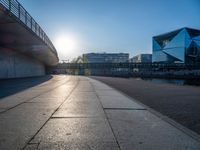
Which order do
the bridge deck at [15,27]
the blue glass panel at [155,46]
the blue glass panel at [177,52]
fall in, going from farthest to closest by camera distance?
the blue glass panel at [155,46] < the blue glass panel at [177,52] < the bridge deck at [15,27]

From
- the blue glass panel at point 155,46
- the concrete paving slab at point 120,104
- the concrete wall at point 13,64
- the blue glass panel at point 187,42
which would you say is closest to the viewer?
the concrete paving slab at point 120,104

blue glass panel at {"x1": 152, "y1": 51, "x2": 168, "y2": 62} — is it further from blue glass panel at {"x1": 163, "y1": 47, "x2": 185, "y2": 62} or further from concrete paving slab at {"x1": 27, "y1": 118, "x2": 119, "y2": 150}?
Result: concrete paving slab at {"x1": 27, "y1": 118, "x2": 119, "y2": 150}

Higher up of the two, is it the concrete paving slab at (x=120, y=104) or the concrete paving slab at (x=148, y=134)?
the concrete paving slab at (x=148, y=134)

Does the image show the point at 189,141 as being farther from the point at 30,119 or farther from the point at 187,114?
the point at 30,119

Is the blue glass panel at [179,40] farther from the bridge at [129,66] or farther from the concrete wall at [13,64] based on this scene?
the concrete wall at [13,64]

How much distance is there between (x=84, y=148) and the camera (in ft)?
15.4

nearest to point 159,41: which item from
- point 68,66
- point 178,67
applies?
point 178,67

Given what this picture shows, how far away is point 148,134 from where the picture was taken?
5777mm

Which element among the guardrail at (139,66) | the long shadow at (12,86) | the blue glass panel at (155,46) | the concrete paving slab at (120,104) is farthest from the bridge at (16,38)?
the blue glass panel at (155,46)

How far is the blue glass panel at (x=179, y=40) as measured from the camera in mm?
126287

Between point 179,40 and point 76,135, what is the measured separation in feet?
441

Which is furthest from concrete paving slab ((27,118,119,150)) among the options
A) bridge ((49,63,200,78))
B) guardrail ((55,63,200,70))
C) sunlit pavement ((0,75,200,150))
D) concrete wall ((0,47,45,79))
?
guardrail ((55,63,200,70))

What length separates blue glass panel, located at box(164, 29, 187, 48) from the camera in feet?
414

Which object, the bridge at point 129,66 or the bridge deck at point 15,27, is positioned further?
the bridge at point 129,66
